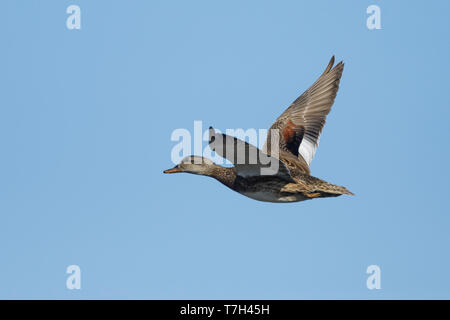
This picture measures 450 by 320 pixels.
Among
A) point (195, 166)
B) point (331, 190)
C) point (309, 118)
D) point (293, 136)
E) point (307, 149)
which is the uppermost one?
point (309, 118)

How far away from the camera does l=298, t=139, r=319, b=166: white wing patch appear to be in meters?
13.3

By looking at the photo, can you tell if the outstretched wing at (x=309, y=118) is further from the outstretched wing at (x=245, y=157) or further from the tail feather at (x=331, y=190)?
the outstretched wing at (x=245, y=157)

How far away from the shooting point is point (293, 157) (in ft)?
42.1

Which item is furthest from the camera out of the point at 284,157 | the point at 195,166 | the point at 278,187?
the point at 284,157

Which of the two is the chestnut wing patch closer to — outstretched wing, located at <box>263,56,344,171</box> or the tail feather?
outstretched wing, located at <box>263,56,344,171</box>

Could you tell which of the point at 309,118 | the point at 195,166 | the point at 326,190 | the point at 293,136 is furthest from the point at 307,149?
the point at 195,166

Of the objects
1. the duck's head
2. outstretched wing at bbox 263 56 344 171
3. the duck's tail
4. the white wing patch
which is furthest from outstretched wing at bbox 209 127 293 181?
the white wing patch

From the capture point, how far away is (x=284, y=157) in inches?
495

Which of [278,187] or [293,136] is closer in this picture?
[278,187]

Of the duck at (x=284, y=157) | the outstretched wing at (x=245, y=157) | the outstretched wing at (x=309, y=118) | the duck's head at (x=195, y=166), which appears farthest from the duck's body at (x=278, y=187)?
the outstretched wing at (x=309, y=118)

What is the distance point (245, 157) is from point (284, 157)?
248 centimetres

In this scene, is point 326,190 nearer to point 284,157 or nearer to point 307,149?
point 284,157
